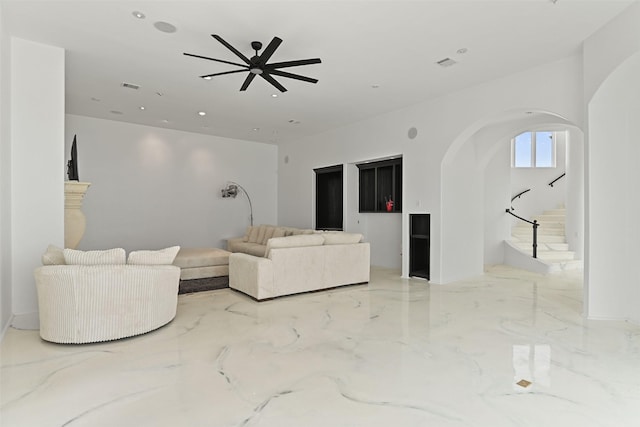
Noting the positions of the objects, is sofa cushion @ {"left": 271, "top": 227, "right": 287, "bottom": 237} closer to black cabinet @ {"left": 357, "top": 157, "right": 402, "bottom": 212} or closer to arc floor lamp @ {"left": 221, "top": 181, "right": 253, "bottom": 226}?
black cabinet @ {"left": 357, "top": 157, "right": 402, "bottom": 212}

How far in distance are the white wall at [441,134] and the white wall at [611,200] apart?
0.32 m

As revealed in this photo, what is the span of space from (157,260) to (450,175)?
4733 mm

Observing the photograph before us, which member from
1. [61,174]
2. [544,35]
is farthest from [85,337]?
[544,35]

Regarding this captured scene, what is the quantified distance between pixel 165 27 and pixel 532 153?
10.1m

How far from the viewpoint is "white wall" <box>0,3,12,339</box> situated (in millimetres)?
3582

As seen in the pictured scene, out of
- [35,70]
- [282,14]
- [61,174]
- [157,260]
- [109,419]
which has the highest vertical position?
[282,14]

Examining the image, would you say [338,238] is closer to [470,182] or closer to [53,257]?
[470,182]

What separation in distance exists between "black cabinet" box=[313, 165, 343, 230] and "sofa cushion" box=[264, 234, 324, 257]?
122 inches

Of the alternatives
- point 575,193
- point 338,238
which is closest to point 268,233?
point 338,238

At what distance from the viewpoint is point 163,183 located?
8.41 metres

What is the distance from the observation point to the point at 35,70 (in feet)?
13.8

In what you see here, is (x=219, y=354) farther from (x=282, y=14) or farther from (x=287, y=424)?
(x=282, y=14)

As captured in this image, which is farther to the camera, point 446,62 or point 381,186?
point 381,186

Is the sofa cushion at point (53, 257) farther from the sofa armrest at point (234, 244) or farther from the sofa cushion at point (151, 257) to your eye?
the sofa armrest at point (234, 244)
